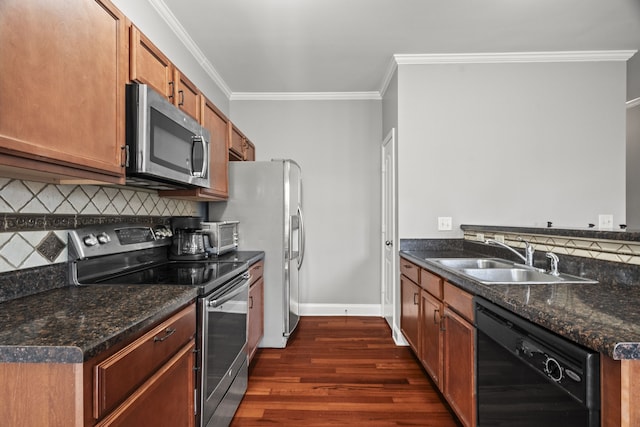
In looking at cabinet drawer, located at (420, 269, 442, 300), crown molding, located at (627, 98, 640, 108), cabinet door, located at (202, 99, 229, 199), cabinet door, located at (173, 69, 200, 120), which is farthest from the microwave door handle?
crown molding, located at (627, 98, 640, 108)

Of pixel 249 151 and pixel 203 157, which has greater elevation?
pixel 249 151

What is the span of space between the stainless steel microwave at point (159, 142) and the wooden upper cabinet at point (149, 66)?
0.32ft

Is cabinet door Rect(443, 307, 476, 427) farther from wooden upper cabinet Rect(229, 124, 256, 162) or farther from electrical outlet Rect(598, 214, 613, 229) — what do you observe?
wooden upper cabinet Rect(229, 124, 256, 162)

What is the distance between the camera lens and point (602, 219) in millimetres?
2775

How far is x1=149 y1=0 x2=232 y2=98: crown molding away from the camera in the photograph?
215 cm

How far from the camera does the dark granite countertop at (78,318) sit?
748 millimetres

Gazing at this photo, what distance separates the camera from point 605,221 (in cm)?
277

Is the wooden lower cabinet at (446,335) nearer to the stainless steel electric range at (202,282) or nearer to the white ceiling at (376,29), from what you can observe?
the stainless steel electric range at (202,282)

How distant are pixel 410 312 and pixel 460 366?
874mm

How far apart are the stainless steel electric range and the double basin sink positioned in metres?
1.24

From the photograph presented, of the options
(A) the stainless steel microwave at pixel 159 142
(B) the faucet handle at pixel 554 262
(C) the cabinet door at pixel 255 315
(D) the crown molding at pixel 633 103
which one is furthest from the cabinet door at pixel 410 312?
(D) the crown molding at pixel 633 103

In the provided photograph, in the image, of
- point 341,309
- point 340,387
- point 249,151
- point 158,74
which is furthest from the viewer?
point 341,309

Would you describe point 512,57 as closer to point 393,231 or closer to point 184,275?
point 393,231

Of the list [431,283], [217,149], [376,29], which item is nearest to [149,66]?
[217,149]
